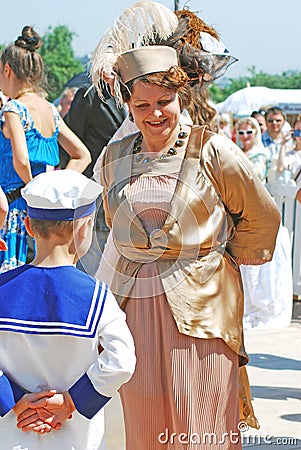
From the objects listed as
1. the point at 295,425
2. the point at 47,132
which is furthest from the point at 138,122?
the point at 295,425

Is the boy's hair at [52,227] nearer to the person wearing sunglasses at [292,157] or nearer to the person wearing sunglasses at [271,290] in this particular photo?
the person wearing sunglasses at [271,290]

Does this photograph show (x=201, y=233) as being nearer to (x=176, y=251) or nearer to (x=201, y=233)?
(x=201, y=233)

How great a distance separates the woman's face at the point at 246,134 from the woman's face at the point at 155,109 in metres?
6.27

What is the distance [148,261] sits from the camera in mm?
3455

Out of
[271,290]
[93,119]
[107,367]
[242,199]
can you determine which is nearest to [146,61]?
[242,199]

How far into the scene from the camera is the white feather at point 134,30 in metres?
3.48

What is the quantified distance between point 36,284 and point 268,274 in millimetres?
5849

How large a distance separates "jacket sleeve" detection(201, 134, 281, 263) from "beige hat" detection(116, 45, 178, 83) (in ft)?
1.07

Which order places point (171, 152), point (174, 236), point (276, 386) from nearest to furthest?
1. point (174, 236)
2. point (171, 152)
3. point (276, 386)

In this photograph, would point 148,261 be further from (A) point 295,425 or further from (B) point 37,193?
(A) point 295,425

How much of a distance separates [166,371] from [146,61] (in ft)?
3.78

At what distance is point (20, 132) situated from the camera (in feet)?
16.3

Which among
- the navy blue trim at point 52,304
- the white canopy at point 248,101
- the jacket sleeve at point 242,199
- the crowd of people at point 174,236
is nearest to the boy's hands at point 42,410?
the navy blue trim at point 52,304

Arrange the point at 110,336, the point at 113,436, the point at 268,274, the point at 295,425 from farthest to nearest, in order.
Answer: the point at 268,274 → the point at 295,425 → the point at 113,436 → the point at 110,336
